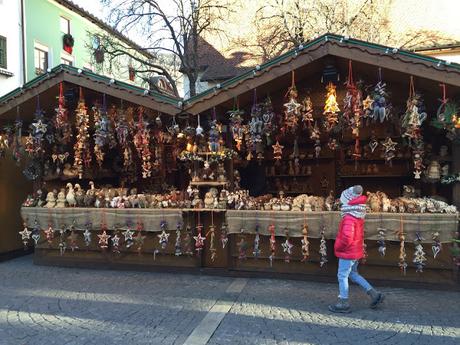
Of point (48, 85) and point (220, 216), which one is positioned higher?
point (48, 85)

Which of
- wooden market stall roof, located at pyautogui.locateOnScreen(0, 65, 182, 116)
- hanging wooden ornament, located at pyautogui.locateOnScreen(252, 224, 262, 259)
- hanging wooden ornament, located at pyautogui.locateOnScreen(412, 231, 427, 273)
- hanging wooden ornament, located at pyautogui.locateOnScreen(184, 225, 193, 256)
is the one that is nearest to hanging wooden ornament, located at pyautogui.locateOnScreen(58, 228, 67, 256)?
hanging wooden ornament, located at pyautogui.locateOnScreen(184, 225, 193, 256)

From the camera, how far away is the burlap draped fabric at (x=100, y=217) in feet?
24.3

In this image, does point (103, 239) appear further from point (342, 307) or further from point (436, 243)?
point (436, 243)

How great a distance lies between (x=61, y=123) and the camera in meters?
7.49

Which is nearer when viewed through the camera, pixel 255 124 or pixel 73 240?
pixel 255 124

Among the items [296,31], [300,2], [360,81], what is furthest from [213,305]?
[300,2]

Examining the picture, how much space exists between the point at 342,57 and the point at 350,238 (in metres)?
2.60

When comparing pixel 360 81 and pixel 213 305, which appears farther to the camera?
Result: pixel 360 81

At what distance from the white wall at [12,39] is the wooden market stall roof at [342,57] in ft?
40.8

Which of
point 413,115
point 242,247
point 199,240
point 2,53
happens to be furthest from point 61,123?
point 2,53

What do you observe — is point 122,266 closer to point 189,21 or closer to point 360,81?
point 360,81

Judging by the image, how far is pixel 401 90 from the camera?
707cm

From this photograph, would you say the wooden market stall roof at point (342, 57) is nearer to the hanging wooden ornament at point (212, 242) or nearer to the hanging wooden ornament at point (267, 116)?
the hanging wooden ornament at point (267, 116)

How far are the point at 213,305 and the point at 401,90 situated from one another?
4.54 m
